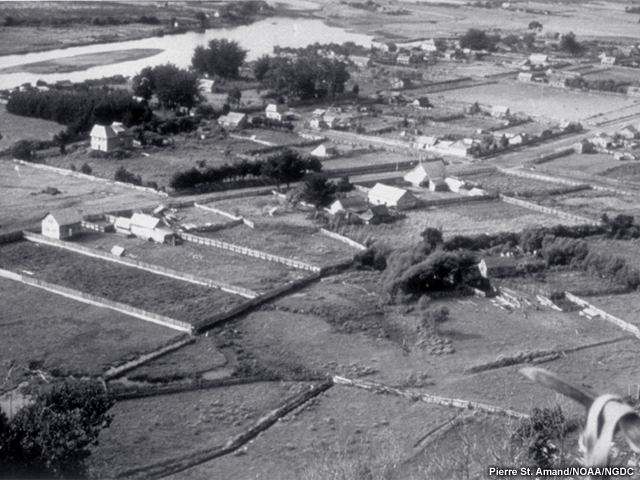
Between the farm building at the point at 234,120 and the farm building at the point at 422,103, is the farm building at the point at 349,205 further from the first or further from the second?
the farm building at the point at 422,103

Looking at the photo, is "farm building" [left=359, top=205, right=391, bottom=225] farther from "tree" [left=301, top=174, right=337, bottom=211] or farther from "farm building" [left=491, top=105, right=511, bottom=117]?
"farm building" [left=491, top=105, right=511, bottom=117]

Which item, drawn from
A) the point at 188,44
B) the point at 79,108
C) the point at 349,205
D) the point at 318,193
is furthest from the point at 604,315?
the point at 188,44

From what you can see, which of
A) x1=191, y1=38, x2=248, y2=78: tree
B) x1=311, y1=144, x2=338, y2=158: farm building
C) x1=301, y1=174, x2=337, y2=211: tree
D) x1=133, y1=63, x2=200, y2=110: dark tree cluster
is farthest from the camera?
x1=191, y1=38, x2=248, y2=78: tree

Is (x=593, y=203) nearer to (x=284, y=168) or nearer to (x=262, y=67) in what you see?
(x=284, y=168)

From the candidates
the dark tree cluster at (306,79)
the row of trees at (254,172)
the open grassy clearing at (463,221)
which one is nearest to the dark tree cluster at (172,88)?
the dark tree cluster at (306,79)

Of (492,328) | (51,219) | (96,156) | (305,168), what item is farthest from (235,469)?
(96,156)

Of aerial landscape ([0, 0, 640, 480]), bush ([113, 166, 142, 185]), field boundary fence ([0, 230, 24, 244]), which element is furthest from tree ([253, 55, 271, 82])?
field boundary fence ([0, 230, 24, 244])
